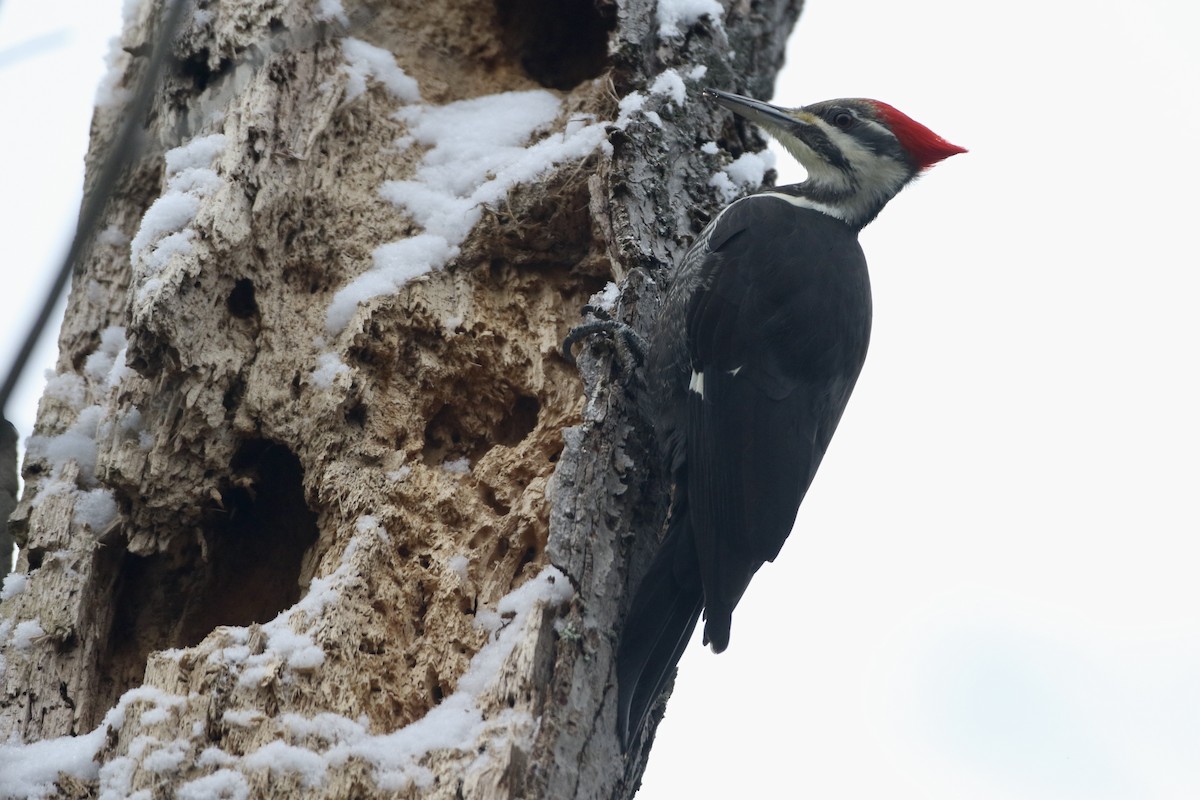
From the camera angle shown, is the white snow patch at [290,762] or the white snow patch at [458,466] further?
the white snow patch at [458,466]

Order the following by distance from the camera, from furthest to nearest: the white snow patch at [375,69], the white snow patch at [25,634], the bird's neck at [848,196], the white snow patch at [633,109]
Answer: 1. the bird's neck at [848,196]
2. the white snow patch at [375,69]
3. the white snow patch at [633,109]
4. the white snow patch at [25,634]

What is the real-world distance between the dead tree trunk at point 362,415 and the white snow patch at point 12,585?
0.6 inches

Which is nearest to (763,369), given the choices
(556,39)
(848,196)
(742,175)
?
(742,175)

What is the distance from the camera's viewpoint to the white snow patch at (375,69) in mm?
3174

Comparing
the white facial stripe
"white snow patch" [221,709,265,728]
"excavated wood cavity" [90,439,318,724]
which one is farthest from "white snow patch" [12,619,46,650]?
the white facial stripe

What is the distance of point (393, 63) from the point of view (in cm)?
327

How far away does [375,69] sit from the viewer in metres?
3.23

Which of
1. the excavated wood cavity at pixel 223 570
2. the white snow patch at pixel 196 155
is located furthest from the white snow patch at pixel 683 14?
the excavated wood cavity at pixel 223 570

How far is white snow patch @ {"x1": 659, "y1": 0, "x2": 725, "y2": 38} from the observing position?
10.9 feet

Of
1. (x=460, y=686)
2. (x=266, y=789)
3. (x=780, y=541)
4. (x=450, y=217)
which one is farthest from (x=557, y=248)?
(x=266, y=789)

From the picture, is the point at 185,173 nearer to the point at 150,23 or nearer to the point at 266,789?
the point at 150,23

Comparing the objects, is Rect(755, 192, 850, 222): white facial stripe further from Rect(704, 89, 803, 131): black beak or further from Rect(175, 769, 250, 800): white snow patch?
Rect(175, 769, 250, 800): white snow patch

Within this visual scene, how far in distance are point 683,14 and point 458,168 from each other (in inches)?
30.9

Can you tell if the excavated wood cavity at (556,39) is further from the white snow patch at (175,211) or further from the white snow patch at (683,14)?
the white snow patch at (175,211)
